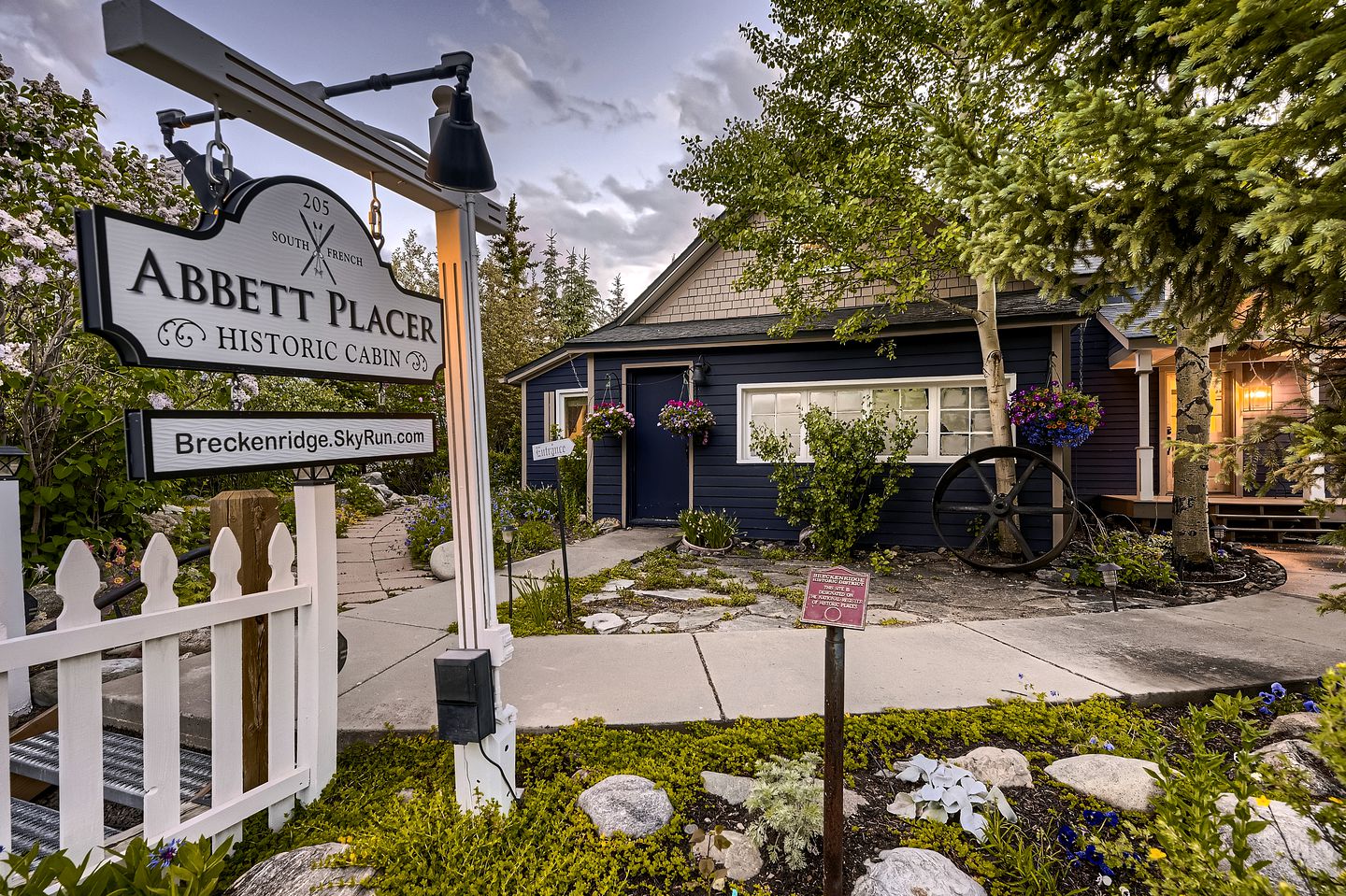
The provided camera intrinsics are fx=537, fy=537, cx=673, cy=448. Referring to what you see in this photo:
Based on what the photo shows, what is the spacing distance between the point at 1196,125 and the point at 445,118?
8.16 feet

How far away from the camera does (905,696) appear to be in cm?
246

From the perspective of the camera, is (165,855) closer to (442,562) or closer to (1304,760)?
(1304,760)

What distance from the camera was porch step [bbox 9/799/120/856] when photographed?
4.96 feet

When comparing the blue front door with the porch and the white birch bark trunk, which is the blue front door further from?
the porch

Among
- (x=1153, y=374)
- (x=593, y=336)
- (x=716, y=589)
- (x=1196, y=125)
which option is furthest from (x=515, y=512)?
(x=1153, y=374)

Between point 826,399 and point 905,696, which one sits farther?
point 826,399

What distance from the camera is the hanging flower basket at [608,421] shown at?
7281mm

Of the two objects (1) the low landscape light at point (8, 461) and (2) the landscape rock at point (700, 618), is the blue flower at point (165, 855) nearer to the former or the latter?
(1) the low landscape light at point (8, 461)

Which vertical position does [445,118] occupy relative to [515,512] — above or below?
above

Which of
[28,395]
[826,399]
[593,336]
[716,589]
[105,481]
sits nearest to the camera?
[28,395]

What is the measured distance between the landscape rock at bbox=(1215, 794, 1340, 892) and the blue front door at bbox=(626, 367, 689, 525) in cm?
609

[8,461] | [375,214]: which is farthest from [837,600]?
[8,461]

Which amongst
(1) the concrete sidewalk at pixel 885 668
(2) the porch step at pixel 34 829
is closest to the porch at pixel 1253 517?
(1) the concrete sidewalk at pixel 885 668

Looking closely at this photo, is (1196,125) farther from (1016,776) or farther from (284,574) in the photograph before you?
(284,574)
